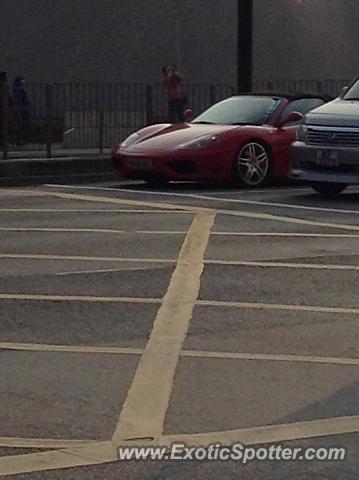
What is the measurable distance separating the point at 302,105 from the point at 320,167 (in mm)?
2836

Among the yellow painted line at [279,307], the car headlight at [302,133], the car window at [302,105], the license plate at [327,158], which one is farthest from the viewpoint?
the car window at [302,105]

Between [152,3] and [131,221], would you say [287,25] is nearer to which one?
[152,3]

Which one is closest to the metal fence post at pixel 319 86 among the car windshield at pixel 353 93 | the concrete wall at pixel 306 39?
the car windshield at pixel 353 93

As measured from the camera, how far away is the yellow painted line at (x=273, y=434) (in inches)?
254

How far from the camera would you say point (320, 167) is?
17.1m

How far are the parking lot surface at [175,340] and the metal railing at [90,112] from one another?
8.48 meters

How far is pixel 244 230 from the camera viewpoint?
13.8 meters

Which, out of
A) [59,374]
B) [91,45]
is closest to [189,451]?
[59,374]

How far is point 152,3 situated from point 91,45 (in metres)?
2.17

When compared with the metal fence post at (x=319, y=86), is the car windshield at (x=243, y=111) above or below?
above

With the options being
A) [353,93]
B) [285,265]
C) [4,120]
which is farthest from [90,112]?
[285,265]

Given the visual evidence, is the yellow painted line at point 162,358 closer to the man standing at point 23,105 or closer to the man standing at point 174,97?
the man standing at point 23,105

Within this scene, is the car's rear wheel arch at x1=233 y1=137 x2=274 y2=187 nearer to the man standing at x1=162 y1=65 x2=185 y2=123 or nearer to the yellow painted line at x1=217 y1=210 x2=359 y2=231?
the yellow painted line at x1=217 y1=210 x2=359 y2=231

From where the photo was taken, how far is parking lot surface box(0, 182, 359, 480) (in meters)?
6.46
